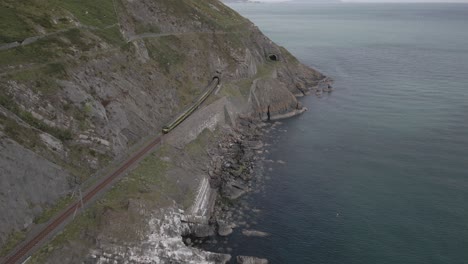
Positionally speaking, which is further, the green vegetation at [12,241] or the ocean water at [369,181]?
the ocean water at [369,181]

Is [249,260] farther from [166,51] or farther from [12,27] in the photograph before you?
[166,51]

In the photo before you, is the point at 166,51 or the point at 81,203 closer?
the point at 81,203

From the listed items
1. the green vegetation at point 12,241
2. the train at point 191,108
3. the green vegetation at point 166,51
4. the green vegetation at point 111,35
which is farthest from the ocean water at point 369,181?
the green vegetation at point 111,35

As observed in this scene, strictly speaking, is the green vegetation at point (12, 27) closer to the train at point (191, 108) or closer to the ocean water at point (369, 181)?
the train at point (191, 108)

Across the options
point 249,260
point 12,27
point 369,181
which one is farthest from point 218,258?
point 12,27

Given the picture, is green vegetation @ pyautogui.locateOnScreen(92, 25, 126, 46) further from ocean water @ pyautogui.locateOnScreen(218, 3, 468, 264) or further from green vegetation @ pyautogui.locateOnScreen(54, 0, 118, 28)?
ocean water @ pyautogui.locateOnScreen(218, 3, 468, 264)

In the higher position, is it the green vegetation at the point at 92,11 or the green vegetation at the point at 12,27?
the green vegetation at the point at 92,11

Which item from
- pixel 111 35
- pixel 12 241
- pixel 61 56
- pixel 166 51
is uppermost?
pixel 111 35

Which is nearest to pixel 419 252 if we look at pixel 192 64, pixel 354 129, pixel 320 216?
pixel 320 216
